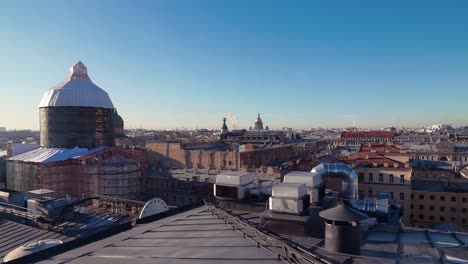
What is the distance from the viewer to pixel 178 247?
30.4 ft

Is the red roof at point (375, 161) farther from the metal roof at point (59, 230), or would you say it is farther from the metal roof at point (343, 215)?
the metal roof at point (343, 215)

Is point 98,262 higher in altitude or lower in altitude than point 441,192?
higher

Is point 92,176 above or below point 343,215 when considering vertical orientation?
below

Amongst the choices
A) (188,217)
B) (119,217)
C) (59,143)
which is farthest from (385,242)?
(59,143)

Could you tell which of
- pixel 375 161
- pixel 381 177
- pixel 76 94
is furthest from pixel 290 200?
pixel 76 94

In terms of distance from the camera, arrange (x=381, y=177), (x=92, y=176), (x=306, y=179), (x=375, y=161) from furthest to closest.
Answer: (x=375, y=161), (x=381, y=177), (x=92, y=176), (x=306, y=179)

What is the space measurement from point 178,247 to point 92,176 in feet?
115

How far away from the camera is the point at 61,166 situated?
1638 inches

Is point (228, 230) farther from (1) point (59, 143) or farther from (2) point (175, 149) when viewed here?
(2) point (175, 149)

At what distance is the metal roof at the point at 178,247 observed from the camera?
27.5 feet

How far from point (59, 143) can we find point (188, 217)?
1605 inches

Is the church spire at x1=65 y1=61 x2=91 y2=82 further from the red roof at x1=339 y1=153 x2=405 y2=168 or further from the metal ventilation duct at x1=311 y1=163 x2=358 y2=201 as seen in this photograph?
the metal ventilation duct at x1=311 y1=163 x2=358 y2=201

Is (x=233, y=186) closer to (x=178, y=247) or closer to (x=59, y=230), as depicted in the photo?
(x=178, y=247)

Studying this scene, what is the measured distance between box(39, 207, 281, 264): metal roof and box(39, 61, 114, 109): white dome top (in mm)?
40934
